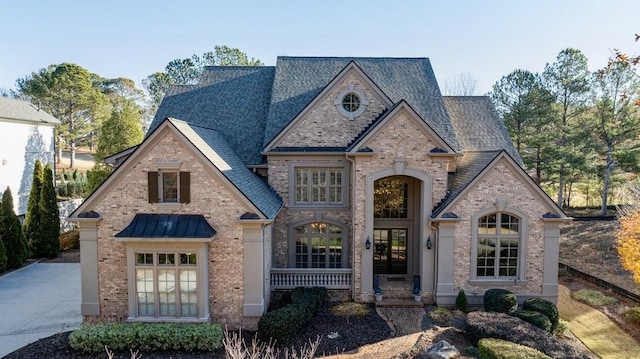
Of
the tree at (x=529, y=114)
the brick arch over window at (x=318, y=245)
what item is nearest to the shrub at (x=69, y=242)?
the brick arch over window at (x=318, y=245)

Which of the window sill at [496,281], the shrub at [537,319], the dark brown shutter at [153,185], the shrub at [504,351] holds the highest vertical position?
the dark brown shutter at [153,185]

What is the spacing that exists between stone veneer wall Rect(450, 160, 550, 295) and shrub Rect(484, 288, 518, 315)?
2.45 ft

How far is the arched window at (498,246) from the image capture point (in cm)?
1492

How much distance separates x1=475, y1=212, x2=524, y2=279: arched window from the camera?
49.0 ft

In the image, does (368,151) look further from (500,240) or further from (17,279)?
(17,279)

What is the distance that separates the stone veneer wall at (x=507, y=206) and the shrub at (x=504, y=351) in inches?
170

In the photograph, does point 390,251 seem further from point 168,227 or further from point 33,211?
point 33,211

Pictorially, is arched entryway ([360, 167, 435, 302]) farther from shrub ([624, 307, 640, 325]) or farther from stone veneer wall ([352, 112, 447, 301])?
shrub ([624, 307, 640, 325])

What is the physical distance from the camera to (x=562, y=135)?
2989cm

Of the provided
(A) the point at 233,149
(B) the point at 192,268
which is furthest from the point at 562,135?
(B) the point at 192,268

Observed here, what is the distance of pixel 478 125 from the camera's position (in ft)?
62.1

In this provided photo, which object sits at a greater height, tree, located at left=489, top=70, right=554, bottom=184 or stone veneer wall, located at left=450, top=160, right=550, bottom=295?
tree, located at left=489, top=70, right=554, bottom=184

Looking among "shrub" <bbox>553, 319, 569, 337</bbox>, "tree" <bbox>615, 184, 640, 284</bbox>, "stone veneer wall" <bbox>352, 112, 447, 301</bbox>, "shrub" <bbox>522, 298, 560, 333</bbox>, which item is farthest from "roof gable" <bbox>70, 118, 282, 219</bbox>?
"tree" <bbox>615, 184, 640, 284</bbox>

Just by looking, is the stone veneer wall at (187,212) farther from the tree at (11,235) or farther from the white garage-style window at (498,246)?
the tree at (11,235)
